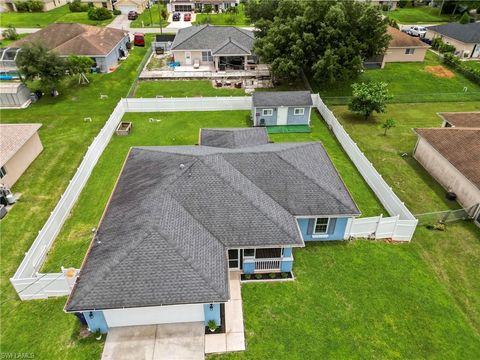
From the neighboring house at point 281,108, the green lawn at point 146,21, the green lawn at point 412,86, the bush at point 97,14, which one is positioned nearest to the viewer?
the neighboring house at point 281,108

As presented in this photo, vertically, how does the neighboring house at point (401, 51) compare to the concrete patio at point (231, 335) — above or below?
above

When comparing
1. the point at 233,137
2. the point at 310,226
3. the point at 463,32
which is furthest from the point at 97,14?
the point at 310,226

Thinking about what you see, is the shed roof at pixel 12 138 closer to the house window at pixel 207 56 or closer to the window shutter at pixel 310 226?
the window shutter at pixel 310 226

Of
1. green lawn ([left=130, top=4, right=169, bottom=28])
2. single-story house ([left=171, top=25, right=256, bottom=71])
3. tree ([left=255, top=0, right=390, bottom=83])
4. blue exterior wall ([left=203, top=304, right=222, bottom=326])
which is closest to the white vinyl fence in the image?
tree ([left=255, top=0, right=390, bottom=83])

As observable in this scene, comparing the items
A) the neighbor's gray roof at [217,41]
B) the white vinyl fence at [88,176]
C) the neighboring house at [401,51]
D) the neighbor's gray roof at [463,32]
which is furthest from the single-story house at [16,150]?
the neighbor's gray roof at [463,32]

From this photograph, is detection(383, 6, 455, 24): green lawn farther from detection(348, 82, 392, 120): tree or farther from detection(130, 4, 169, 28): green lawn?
detection(130, 4, 169, 28): green lawn
